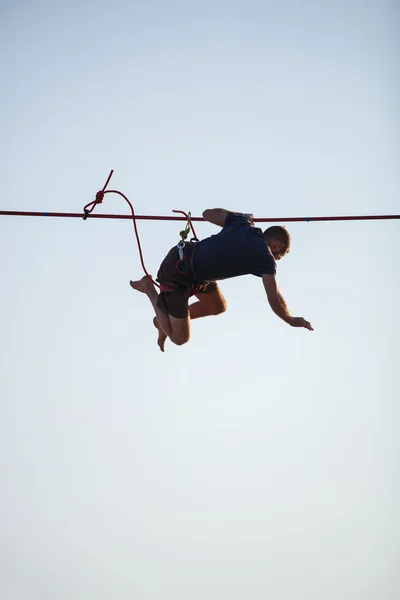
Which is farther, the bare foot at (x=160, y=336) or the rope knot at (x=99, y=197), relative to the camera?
the bare foot at (x=160, y=336)

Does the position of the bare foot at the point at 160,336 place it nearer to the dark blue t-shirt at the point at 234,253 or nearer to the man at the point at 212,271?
the man at the point at 212,271

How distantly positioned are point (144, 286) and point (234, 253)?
141cm

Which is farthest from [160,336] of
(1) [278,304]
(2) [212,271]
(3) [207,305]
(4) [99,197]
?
(1) [278,304]

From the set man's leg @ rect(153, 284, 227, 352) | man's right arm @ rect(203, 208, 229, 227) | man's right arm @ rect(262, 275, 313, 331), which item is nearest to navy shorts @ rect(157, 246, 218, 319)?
man's leg @ rect(153, 284, 227, 352)

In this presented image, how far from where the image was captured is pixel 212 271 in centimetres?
991

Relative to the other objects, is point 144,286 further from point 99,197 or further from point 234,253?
point 234,253

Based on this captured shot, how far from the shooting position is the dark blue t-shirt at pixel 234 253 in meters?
9.50

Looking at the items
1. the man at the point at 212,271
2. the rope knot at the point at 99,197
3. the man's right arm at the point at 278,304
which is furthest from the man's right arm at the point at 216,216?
the rope knot at the point at 99,197

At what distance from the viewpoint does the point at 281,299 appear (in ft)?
30.5

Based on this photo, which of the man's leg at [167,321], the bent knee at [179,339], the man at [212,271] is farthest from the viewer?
the bent knee at [179,339]

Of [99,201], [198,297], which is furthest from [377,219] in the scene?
[99,201]

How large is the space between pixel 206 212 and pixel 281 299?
3.94 ft

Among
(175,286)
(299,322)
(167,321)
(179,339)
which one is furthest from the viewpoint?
(179,339)

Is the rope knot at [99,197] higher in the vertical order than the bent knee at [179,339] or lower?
higher
